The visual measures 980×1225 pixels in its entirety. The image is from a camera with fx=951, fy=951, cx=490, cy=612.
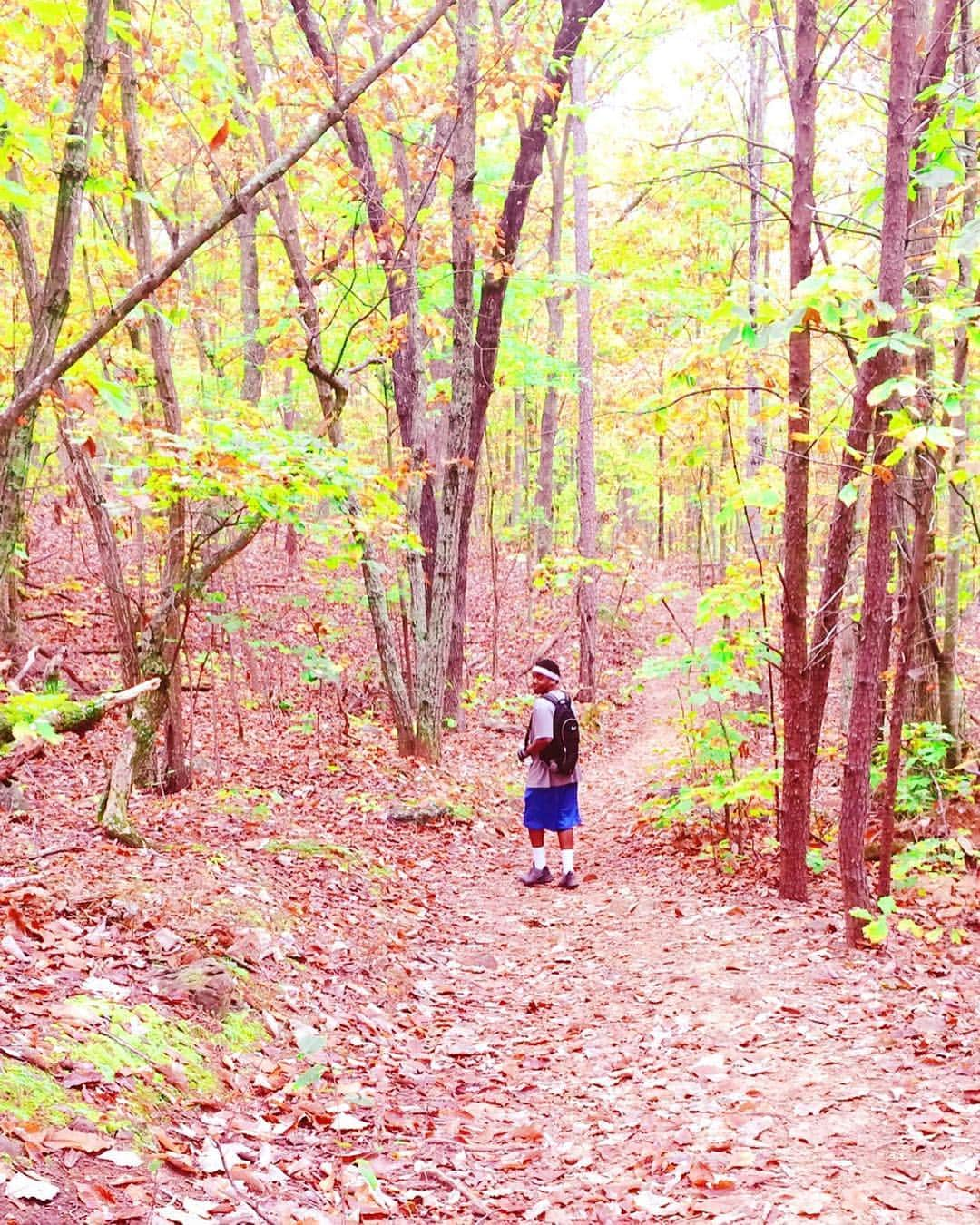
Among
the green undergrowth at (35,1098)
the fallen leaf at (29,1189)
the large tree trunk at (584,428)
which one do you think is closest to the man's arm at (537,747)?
the green undergrowth at (35,1098)

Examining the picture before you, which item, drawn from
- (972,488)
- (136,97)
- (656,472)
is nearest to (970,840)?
(972,488)

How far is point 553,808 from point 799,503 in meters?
3.54

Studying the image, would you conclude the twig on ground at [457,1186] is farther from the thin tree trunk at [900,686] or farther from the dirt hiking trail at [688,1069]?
the thin tree trunk at [900,686]

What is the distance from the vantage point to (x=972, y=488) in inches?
522

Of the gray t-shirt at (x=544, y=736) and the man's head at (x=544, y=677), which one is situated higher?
the man's head at (x=544, y=677)

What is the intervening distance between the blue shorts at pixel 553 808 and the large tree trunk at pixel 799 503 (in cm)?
200

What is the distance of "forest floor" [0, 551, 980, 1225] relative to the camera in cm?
347

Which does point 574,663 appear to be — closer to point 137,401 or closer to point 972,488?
point 972,488

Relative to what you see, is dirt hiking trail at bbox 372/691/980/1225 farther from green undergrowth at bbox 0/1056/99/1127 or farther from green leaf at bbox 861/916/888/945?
green undergrowth at bbox 0/1056/99/1127

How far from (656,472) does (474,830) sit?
19.4 meters

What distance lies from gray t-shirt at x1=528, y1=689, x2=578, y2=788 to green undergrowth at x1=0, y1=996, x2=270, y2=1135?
4315mm

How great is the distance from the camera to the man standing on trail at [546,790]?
8531 mm

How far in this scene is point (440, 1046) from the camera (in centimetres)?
528

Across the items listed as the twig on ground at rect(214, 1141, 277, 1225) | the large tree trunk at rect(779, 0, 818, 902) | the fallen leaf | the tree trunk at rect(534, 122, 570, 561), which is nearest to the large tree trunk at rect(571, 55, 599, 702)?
the tree trunk at rect(534, 122, 570, 561)
